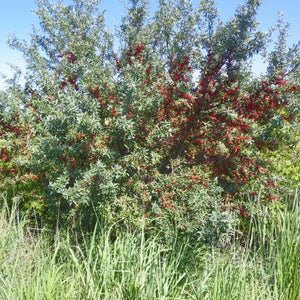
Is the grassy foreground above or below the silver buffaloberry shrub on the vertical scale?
below

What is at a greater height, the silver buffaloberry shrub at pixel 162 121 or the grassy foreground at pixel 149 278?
the silver buffaloberry shrub at pixel 162 121

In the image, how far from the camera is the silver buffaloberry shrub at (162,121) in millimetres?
4359

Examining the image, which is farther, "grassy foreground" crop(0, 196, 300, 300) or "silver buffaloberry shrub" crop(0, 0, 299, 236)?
"silver buffaloberry shrub" crop(0, 0, 299, 236)

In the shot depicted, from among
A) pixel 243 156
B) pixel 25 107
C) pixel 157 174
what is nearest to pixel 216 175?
pixel 243 156

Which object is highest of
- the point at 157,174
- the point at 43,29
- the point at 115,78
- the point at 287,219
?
the point at 43,29

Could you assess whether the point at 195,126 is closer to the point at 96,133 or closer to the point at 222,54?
the point at 222,54

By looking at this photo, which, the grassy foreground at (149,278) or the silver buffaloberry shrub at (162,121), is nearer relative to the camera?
the grassy foreground at (149,278)

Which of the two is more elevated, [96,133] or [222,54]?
[222,54]

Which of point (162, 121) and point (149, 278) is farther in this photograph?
point (162, 121)

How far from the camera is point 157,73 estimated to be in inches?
193

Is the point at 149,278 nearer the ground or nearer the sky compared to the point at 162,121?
nearer the ground

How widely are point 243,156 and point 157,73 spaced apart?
4.59 feet

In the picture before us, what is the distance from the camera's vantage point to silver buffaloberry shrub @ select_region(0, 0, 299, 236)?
4359 mm

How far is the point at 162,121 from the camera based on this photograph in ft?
15.5
